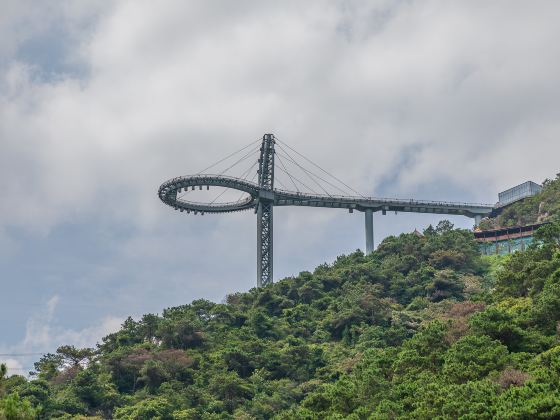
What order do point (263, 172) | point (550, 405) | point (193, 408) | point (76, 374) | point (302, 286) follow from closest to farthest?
point (550, 405), point (193, 408), point (76, 374), point (302, 286), point (263, 172)

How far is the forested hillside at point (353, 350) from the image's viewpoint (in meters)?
27.1

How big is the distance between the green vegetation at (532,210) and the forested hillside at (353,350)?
5867mm

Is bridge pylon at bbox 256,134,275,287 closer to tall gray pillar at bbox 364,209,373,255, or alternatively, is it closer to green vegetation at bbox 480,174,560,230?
tall gray pillar at bbox 364,209,373,255

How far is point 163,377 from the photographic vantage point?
4659 cm

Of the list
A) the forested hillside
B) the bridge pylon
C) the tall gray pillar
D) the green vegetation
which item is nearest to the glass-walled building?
the green vegetation

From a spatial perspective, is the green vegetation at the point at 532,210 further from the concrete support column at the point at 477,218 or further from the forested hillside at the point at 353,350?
the forested hillside at the point at 353,350

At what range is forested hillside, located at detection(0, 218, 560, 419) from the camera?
27109mm

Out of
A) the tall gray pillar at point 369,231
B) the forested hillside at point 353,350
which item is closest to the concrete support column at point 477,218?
the forested hillside at point 353,350

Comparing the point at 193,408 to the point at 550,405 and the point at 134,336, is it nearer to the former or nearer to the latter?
the point at 134,336

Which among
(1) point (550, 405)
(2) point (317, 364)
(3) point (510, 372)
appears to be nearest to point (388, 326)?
(2) point (317, 364)

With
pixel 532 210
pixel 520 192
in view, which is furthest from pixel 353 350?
pixel 520 192

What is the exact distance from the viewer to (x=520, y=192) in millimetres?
81938

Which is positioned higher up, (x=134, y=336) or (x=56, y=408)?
(x=134, y=336)

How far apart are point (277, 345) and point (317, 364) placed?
436 cm
